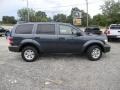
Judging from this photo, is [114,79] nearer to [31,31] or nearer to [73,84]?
[73,84]

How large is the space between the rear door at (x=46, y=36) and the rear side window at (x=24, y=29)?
0.33 m

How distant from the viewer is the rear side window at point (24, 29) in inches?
414

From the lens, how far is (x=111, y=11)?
57.9 meters

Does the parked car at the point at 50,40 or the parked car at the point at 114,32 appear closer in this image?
the parked car at the point at 50,40

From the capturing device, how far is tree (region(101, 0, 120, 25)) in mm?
53031

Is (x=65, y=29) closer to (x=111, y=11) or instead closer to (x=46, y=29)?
(x=46, y=29)

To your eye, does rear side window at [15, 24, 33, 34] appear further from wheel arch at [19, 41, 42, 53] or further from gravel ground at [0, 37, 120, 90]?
gravel ground at [0, 37, 120, 90]

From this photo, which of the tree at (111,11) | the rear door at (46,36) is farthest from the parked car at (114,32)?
the tree at (111,11)

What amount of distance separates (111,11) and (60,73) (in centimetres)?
5237

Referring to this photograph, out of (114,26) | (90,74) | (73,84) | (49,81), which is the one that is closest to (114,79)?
(90,74)

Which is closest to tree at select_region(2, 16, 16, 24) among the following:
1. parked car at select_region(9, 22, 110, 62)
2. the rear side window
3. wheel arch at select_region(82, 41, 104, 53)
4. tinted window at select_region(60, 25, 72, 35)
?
the rear side window

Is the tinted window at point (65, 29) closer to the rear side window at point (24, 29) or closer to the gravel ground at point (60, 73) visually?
the gravel ground at point (60, 73)

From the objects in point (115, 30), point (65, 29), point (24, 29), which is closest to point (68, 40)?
point (65, 29)

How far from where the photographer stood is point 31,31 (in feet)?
34.6
